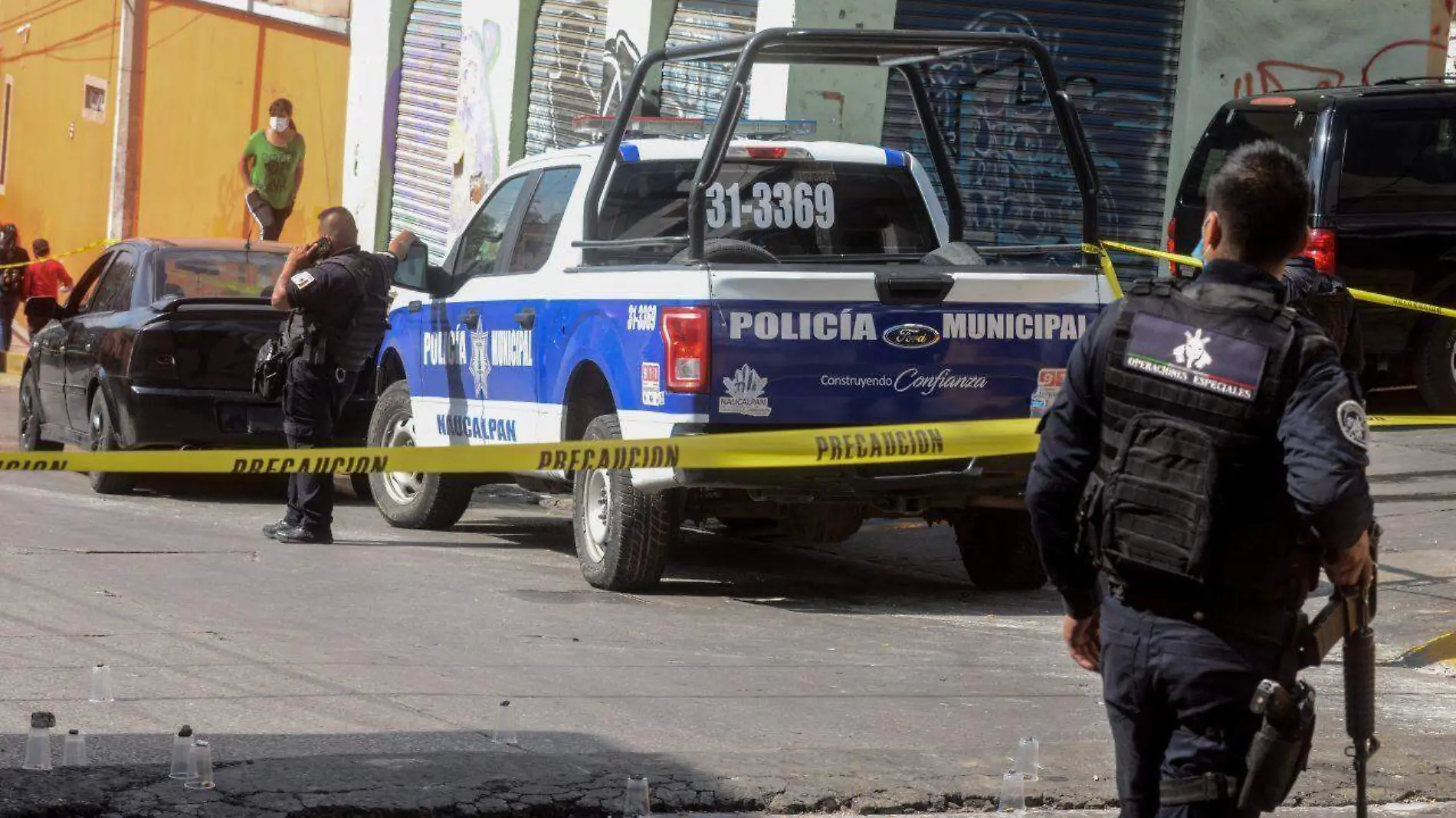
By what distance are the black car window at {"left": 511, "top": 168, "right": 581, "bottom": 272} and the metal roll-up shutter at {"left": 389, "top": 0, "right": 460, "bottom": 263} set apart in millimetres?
8333

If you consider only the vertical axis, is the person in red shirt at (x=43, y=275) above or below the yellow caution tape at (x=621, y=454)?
above

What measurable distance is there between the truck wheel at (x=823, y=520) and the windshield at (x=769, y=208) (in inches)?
46.3

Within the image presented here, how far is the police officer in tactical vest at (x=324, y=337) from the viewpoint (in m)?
9.88

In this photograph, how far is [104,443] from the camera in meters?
11.8

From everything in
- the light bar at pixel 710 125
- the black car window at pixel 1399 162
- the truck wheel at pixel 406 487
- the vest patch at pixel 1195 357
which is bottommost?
the truck wheel at pixel 406 487

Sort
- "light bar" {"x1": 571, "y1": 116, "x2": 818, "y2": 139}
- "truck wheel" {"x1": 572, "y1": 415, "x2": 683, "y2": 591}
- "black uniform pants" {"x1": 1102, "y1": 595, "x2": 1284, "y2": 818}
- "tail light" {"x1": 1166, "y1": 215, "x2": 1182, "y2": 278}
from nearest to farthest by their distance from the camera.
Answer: "black uniform pants" {"x1": 1102, "y1": 595, "x2": 1284, "y2": 818}, "truck wheel" {"x1": 572, "y1": 415, "x2": 683, "y2": 591}, "light bar" {"x1": 571, "y1": 116, "x2": 818, "y2": 139}, "tail light" {"x1": 1166, "y1": 215, "x2": 1182, "y2": 278}

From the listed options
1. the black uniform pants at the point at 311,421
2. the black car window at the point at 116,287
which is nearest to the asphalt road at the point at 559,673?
the black uniform pants at the point at 311,421

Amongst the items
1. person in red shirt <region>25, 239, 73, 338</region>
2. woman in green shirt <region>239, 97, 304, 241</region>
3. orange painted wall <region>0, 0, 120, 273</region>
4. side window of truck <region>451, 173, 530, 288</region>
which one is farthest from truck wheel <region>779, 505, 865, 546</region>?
orange painted wall <region>0, 0, 120, 273</region>

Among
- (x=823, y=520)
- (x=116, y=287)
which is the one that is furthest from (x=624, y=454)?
(x=116, y=287)

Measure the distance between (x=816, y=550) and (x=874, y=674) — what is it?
382 centimetres

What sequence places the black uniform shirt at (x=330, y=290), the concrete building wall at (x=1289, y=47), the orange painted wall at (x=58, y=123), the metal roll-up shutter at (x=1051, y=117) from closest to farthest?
1. the black uniform shirt at (x=330, y=290)
2. the metal roll-up shutter at (x=1051, y=117)
3. the concrete building wall at (x=1289, y=47)
4. the orange painted wall at (x=58, y=123)

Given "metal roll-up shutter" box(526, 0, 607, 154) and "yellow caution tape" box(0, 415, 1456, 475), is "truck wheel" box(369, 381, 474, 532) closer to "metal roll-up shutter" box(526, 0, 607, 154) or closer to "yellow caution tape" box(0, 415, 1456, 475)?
"yellow caution tape" box(0, 415, 1456, 475)

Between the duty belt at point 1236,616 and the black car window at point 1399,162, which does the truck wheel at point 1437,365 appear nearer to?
the black car window at point 1399,162

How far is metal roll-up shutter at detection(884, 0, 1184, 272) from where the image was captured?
Result: 1463 centimetres
